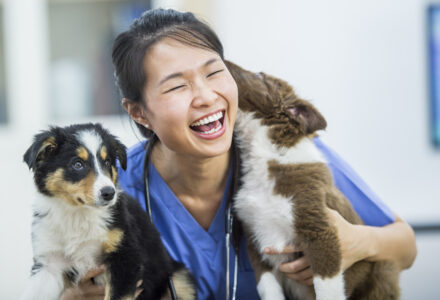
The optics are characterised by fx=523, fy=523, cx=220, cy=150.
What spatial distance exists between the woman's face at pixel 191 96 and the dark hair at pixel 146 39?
0.03m

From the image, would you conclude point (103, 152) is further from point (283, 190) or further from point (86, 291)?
point (283, 190)

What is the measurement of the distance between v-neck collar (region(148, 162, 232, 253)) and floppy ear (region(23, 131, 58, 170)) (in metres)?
0.53

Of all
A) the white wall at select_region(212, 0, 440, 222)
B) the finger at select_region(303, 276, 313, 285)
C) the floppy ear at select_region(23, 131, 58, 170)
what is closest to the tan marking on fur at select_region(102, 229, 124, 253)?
the floppy ear at select_region(23, 131, 58, 170)

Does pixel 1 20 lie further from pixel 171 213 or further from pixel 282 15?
pixel 171 213

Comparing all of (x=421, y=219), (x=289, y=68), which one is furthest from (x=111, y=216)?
(x=421, y=219)

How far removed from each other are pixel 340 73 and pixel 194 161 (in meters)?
2.70

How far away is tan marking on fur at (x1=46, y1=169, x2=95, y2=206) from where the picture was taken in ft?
4.59

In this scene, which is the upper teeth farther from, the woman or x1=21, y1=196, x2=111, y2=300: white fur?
x1=21, y1=196, x2=111, y2=300: white fur

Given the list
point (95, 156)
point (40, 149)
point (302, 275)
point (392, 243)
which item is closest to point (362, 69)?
point (392, 243)

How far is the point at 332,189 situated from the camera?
5.61 feet

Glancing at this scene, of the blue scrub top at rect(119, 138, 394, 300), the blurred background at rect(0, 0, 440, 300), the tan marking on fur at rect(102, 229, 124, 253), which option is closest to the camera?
the tan marking on fur at rect(102, 229, 124, 253)

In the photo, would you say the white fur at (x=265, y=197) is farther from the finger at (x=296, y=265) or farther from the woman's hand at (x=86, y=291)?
the woman's hand at (x=86, y=291)

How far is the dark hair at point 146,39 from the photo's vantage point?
165 centimetres

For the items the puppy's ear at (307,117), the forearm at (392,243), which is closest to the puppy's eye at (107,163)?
the puppy's ear at (307,117)
